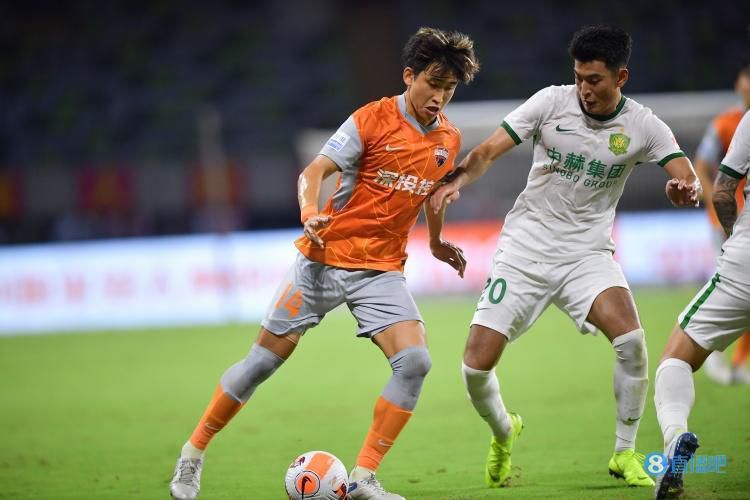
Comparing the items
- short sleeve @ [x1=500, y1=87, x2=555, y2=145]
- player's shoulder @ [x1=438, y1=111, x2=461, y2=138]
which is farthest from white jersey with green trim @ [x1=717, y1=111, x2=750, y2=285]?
player's shoulder @ [x1=438, y1=111, x2=461, y2=138]

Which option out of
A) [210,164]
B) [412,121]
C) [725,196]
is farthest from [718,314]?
[210,164]

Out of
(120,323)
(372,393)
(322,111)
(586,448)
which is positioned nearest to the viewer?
(586,448)

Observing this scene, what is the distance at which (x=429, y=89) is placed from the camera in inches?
200

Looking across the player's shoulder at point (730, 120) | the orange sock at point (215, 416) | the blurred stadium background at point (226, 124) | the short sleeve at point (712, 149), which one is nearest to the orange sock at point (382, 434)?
the orange sock at point (215, 416)

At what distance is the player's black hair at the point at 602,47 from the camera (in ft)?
16.4

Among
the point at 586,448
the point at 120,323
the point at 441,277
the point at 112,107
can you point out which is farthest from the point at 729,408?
the point at 112,107

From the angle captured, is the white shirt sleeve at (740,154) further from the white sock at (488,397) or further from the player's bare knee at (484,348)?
the white sock at (488,397)

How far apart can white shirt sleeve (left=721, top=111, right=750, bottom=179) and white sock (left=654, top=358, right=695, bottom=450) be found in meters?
0.94

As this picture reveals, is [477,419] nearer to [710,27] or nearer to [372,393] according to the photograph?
[372,393]

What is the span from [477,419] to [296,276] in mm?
2954

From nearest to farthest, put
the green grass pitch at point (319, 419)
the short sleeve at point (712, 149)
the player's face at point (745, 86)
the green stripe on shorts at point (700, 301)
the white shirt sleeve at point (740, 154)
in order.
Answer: the white shirt sleeve at point (740, 154) → the green stripe on shorts at point (700, 301) → the green grass pitch at point (319, 419) → the player's face at point (745, 86) → the short sleeve at point (712, 149)

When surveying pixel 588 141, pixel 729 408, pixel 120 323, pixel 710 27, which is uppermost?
pixel 710 27

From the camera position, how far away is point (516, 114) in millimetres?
5309

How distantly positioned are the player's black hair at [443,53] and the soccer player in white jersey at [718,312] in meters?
1.35
